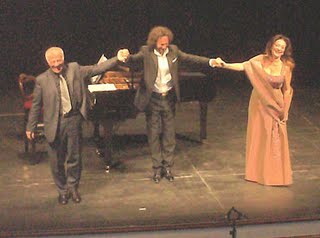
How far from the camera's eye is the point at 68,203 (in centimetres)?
662

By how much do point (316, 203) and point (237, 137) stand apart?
95.7 inches

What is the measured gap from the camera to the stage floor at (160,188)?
612 centimetres

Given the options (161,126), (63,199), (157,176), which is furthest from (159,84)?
(63,199)

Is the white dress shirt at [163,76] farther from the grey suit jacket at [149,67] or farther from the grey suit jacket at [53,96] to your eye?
the grey suit jacket at [53,96]

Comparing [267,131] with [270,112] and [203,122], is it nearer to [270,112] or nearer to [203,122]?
[270,112]

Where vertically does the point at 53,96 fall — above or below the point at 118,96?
above

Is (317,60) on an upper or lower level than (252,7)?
lower

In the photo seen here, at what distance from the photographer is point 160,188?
23.1ft

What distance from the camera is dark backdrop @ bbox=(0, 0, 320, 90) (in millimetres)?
13547

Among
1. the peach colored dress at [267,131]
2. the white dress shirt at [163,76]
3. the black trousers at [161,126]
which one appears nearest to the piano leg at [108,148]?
the black trousers at [161,126]

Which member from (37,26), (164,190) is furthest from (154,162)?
(37,26)

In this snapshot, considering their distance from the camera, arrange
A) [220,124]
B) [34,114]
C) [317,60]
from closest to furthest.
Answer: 1. [34,114]
2. [220,124]
3. [317,60]

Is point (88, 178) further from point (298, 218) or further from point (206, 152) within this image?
point (298, 218)

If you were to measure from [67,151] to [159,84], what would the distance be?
1.15 meters
